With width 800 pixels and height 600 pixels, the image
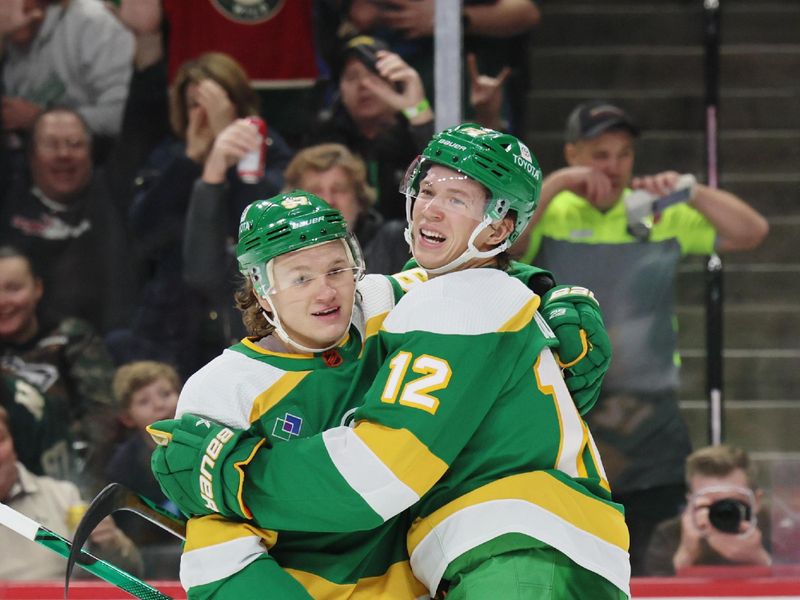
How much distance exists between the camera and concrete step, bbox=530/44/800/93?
369 centimetres

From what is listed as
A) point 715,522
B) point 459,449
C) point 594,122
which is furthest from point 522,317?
point 594,122

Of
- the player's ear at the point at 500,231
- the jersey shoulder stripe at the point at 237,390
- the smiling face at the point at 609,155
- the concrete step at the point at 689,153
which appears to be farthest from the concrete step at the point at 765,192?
the jersey shoulder stripe at the point at 237,390

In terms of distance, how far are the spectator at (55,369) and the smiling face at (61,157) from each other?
20cm

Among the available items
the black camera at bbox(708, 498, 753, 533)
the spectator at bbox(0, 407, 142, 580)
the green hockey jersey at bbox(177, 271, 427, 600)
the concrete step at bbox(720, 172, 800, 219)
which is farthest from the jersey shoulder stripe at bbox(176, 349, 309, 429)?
the concrete step at bbox(720, 172, 800, 219)

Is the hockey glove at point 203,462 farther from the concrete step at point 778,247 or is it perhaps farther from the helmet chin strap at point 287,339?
the concrete step at point 778,247

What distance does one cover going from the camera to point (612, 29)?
12.7ft

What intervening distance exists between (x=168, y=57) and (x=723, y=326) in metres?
1.64

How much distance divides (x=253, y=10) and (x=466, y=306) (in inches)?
82.4

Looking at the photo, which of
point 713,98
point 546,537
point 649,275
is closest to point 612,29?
point 713,98

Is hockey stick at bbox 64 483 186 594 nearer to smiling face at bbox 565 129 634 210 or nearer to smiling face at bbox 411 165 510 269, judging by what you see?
smiling face at bbox 411 165 510 269

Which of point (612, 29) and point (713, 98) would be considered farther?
point (612, 29)

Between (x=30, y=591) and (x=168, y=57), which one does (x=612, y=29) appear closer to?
(x=168, y=57)

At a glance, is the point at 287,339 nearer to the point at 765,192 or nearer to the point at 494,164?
the point at 494,164

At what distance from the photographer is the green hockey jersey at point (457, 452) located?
1602 millimetres
